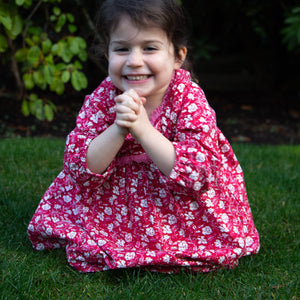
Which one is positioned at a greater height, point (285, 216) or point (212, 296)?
point (212, 296)

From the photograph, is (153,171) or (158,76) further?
(153,171)

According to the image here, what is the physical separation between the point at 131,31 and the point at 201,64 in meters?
4.96

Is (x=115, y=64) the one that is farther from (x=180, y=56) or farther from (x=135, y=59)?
(x=180, y=56)

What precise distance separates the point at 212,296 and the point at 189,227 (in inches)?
11.3

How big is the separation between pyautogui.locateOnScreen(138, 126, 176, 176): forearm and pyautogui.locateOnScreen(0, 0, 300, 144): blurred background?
4.40ft

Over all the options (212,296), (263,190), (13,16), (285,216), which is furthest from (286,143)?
(212,296)

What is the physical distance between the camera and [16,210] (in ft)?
7.46

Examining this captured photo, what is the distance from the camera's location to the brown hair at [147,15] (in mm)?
1664

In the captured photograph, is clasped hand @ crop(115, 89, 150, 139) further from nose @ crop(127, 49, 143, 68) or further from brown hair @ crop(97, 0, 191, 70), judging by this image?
brown hair @ crop(97, 0, 191, 70)

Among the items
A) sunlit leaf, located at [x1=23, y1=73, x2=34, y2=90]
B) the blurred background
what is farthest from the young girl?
sunlit leaf, located at [x1=23, y1=73, x2=34, y2=90]

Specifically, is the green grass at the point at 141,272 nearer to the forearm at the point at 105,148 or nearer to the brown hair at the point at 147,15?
the forearm at the point at 105,148

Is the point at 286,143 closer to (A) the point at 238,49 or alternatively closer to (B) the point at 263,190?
(B) the point at 263,190

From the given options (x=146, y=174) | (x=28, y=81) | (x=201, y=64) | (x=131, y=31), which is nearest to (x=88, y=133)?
(x=146, y=174)

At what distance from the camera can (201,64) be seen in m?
6.52
